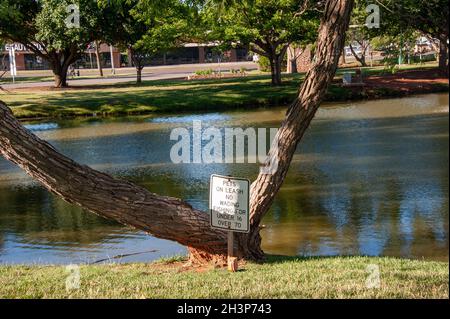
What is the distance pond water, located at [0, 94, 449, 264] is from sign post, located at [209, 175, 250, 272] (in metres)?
2.04

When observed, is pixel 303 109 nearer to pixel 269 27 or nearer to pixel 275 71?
pixel 269 27

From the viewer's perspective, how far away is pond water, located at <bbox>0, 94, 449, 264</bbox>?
36.0 feet

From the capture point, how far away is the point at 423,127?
2194 centimetres

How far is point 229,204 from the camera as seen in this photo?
749 cm

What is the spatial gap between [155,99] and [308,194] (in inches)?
773

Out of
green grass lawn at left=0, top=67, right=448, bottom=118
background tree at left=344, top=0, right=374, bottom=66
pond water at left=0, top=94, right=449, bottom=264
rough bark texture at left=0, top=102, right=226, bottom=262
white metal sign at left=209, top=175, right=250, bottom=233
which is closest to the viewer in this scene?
rough bark texture at left=0, top=102, right=226, bottom=262

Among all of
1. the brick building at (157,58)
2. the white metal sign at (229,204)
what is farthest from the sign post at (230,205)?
the brick building at (157,58)

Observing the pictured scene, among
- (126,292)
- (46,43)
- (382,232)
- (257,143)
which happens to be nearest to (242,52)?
(46,43)

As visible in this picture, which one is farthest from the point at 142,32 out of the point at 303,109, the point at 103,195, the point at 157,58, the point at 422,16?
the point at 157,58

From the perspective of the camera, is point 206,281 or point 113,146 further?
point 113,146

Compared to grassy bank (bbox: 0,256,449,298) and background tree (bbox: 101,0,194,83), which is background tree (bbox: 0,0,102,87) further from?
grassy bank (bbox: 0,256,449,298)

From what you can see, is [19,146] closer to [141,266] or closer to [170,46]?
[141,266]

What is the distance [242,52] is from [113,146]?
6226cm

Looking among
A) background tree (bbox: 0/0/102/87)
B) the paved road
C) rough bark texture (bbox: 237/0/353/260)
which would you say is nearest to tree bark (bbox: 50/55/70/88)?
background tree (bbox: 0/0/102/87)
